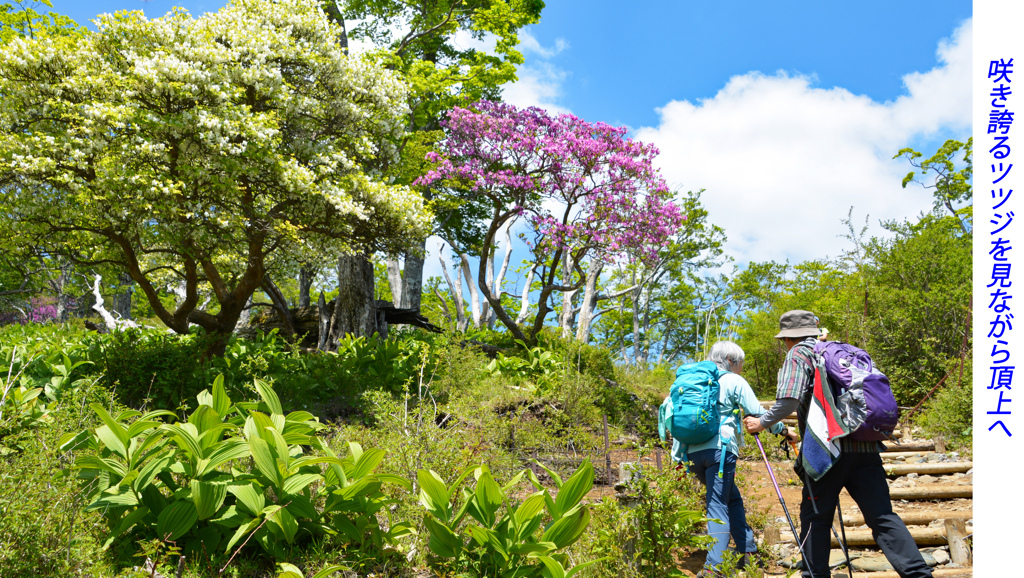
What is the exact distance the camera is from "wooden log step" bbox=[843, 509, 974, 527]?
4773mm

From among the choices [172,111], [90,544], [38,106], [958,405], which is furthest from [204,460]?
[958,405]

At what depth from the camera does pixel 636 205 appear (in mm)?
10578

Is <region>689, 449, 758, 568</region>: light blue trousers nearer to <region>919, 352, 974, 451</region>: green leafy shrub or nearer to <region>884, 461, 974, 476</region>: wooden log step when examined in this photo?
<region>884, 461, 974, 476</region>: wooden log step

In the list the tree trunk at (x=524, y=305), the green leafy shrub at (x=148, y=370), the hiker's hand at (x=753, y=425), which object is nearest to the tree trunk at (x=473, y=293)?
the tree trunk at (x=524, y=305)

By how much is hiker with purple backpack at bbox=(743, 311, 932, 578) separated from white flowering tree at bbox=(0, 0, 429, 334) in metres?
5.79

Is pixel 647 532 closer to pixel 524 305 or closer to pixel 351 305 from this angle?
pixel 351 305

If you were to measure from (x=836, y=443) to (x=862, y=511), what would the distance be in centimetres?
41

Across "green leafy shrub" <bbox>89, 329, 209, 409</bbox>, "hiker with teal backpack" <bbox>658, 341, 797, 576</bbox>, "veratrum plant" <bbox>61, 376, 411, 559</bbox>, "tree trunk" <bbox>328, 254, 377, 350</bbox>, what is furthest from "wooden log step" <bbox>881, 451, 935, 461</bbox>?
"green leafy shrub" <bbox>89, 329, 209, 409</bbox>

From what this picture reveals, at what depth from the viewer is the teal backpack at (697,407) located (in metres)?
3.62

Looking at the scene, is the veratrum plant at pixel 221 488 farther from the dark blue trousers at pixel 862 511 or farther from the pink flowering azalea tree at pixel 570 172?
the pink flowering azalea tree at pixel 570 172

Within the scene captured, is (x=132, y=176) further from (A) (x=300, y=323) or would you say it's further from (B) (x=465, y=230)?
(B) (x=465, y=230)

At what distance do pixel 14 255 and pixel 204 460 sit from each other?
684 cm
